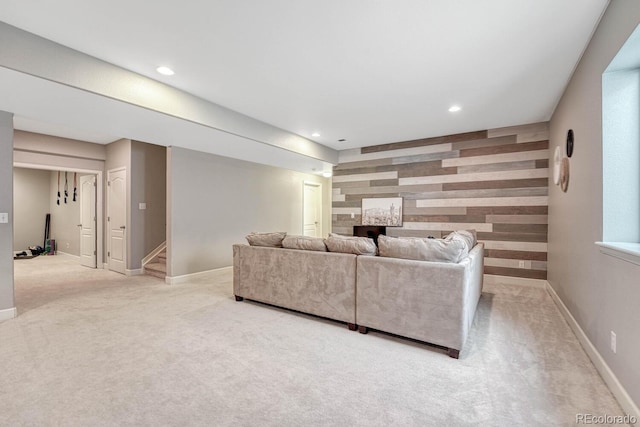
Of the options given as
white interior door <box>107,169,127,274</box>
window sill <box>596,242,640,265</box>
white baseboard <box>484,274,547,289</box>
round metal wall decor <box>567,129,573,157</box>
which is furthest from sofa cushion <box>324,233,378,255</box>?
white interior door <box>107,169,127,274</box>

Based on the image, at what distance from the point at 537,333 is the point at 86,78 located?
4.82 metres

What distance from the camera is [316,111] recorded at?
412cm

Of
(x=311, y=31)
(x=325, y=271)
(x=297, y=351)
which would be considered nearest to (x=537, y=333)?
(x=325, y=271)

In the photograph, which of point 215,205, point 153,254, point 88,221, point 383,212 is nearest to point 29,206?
point 88,221

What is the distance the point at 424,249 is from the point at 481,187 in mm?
3247

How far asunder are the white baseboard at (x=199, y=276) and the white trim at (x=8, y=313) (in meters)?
1.76

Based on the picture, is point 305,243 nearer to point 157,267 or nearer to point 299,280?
point 299,280

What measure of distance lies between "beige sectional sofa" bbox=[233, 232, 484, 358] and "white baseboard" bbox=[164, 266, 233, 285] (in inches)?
72.5

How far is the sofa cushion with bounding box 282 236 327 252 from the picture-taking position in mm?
3131

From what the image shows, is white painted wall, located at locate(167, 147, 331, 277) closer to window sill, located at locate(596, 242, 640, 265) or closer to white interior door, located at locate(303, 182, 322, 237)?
white interior door, located at locate(303, 182, 322, 237)

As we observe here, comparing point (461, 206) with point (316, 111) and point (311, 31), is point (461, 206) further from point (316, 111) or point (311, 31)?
point (311, 31)

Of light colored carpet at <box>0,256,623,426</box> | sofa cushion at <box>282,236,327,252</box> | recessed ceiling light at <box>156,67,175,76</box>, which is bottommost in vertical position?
light colored carpet at <box>0,256,623,426</box>

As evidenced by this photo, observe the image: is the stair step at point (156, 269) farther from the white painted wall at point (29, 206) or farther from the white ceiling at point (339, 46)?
the white painted wall at point (29, 206)

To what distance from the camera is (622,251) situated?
170cm
